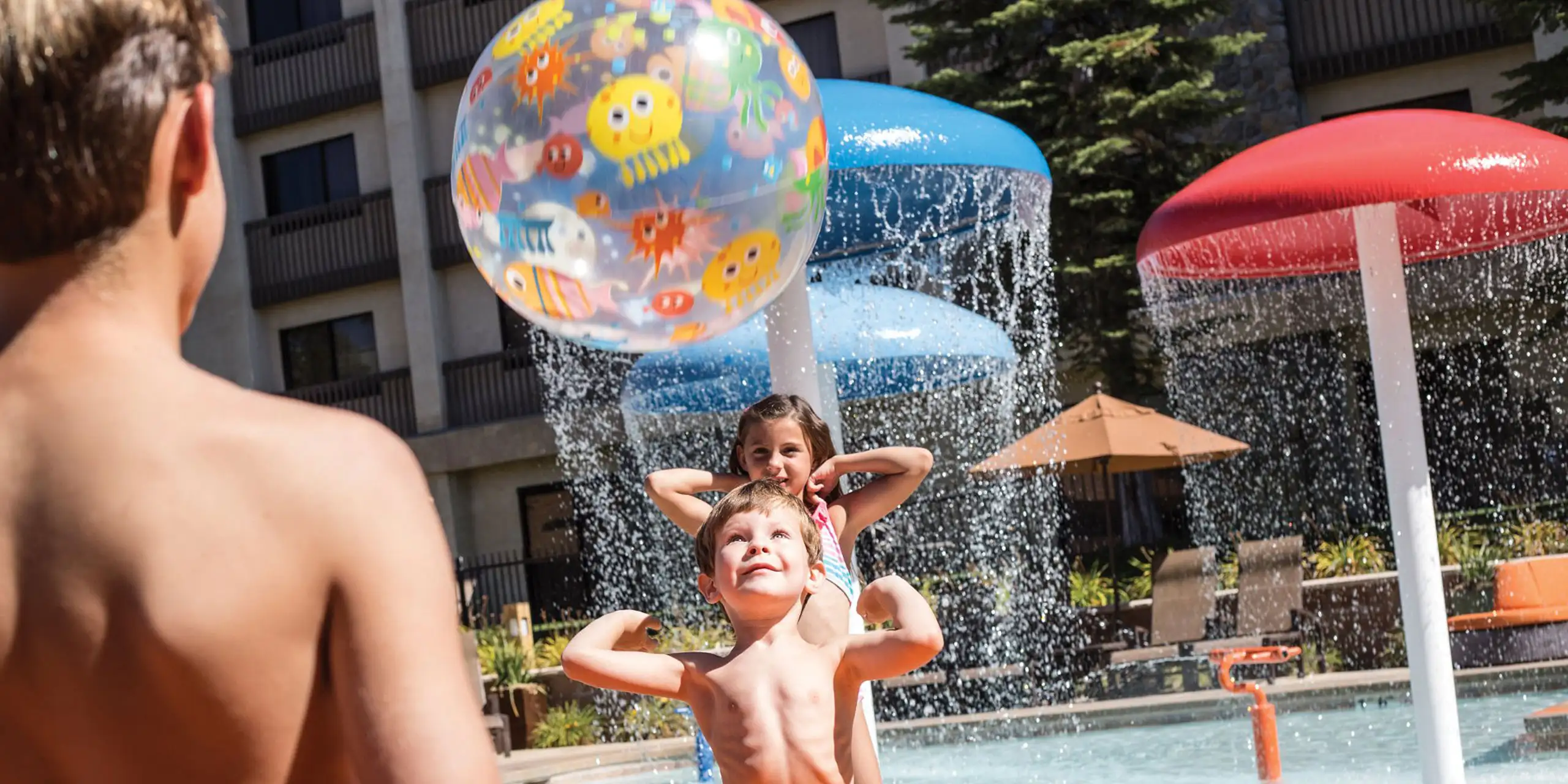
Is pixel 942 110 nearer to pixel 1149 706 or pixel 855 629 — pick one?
pixel 855 629

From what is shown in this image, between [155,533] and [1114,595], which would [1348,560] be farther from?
[155,533]

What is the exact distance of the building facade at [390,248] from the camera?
1005 inches

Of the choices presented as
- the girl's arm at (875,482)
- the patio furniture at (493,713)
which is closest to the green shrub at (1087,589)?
the patio furniture at (493,713)

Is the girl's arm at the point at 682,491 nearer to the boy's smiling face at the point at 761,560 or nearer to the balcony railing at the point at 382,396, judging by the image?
the boy's smiling face at the point at 761,560

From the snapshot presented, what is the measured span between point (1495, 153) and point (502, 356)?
68.8 feet

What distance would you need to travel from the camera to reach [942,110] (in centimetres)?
591

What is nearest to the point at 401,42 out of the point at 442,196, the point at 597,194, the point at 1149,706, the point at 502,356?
the point at 442,196

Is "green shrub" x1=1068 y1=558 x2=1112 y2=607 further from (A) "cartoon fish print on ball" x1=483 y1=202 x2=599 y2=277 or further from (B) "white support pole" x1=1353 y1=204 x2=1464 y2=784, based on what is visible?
(A) "cartoon fish print on ball" x1=483 y1=202 x2=599 y2=277

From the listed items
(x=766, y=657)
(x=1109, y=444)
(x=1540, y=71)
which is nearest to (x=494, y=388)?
(x=1109, y=444)

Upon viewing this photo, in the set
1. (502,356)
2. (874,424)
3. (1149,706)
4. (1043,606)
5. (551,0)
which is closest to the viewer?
(551,0)

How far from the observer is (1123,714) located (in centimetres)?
1172

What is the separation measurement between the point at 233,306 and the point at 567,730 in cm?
1655

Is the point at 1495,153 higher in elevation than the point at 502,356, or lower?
lower

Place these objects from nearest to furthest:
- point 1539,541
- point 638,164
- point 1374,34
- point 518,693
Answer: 1. point 638,164
2. point 518,693
3. point 1539,541
4. point 1374,34
